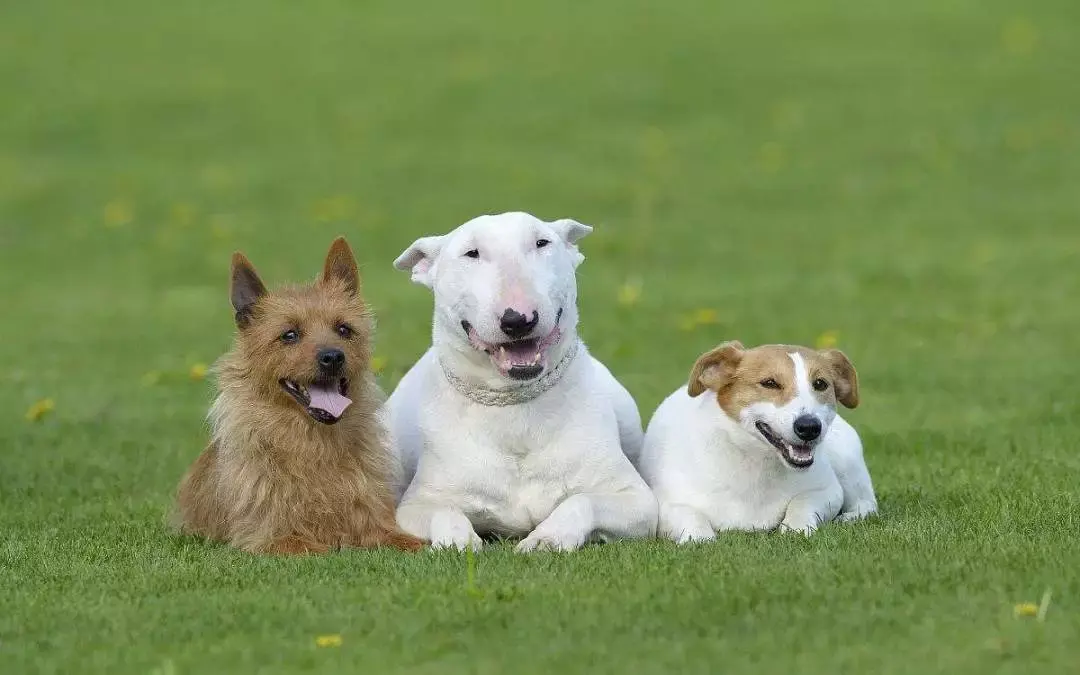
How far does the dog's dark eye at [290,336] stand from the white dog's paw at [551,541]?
1371 millimetres

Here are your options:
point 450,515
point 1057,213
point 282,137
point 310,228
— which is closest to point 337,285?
point 450,515

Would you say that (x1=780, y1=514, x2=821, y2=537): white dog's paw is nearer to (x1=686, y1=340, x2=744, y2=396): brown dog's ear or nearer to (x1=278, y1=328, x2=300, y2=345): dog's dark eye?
(x1=686, y1=340, x2=744, y2=396): brown dog's ear

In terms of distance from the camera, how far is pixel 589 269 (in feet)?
70.0

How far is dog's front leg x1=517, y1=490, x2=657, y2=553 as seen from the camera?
328 inches

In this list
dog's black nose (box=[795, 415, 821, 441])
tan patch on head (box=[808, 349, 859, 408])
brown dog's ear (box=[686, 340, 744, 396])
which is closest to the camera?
dog's black nose (box=[795, 415, 821, 441])

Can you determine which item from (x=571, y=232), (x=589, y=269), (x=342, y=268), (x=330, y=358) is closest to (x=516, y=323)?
Result: (x=330, y=358)

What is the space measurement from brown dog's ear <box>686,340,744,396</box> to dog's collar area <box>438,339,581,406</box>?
61 cm

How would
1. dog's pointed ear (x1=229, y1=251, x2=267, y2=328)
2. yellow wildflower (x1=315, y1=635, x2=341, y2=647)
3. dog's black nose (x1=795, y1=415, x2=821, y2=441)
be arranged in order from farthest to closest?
dog's pointed ear (x1=229, y1=251, x2=267, y2=328) → dog's black nose (x1=795, y1=415, x2=821, y2=441) → yellow wildflower (x1=315, y1=635, x2=341, y2=647)

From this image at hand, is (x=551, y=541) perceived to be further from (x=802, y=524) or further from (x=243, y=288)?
(x=243, y=288)

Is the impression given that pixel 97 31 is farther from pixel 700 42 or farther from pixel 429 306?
pixel 429 306

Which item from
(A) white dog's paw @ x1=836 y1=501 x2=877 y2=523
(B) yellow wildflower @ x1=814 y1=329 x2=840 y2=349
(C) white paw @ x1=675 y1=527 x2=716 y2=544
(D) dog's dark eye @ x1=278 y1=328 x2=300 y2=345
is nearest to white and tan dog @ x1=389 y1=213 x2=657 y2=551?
(C) white paw @ x1=675 y1=527 x2=716 y2=544

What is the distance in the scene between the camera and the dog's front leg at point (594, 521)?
27.4ft

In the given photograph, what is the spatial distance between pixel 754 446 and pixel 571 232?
1362 millimetres

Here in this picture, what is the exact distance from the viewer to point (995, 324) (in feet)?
57.6
